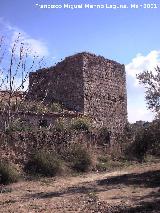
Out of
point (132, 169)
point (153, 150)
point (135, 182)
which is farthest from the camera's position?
point (132, 169)

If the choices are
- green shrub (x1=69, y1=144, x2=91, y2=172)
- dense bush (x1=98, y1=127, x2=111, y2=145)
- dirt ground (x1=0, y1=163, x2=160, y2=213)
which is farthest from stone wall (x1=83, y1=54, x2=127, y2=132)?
dirt ground (x1=0, y1=163, x2=160, y2=213)

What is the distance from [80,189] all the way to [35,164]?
452 cm

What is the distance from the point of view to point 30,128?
2150cm

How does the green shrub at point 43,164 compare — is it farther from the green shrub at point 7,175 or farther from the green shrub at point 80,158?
the green shrub at point 7,175

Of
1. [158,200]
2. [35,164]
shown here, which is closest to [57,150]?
[35,164]

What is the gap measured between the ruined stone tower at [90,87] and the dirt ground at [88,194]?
32.5 feet

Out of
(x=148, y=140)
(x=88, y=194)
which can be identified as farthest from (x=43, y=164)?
(x=88, y=194)

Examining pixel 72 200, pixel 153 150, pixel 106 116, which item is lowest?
pixel 72 200

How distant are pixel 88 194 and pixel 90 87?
51.1 ft

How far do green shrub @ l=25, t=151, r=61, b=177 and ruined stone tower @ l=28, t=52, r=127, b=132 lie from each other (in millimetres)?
9055

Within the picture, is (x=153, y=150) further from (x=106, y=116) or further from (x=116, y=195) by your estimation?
(x=106, y=116)

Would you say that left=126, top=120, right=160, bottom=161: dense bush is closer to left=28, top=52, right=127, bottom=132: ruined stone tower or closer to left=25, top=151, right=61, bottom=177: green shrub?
left=25, top=151, right=61, bottom=177: green shrub

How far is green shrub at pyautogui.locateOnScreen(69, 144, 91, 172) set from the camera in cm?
2023

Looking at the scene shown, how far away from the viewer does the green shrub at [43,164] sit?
1866 cm
